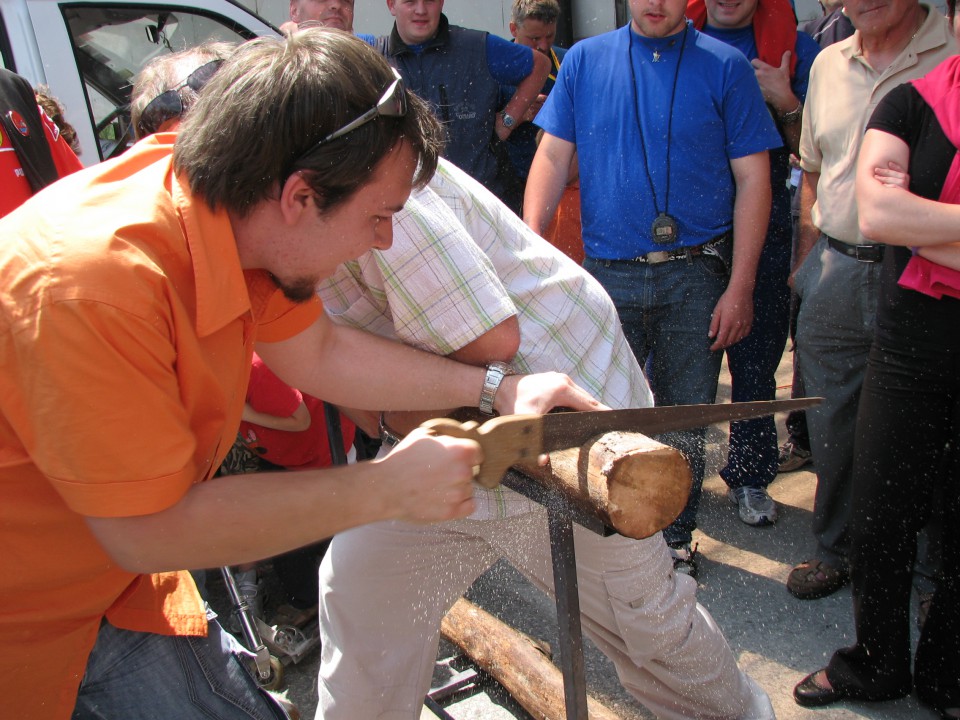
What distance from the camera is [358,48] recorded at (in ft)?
4.91

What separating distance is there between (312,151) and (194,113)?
25 centimetres

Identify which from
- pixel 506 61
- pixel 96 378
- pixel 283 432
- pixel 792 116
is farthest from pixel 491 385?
pixel 506 61

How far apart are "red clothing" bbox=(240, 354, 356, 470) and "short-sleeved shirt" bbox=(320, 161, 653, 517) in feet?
3.27

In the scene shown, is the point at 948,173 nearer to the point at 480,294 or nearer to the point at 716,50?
the point at 716,50

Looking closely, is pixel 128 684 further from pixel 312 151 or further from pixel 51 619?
pixel 312 151

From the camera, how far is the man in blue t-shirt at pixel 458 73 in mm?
4367

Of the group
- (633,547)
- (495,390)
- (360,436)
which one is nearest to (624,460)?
(495,390)

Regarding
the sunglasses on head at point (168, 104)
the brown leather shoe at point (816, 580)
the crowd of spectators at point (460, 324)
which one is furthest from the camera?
the brown leather shoe at point (816, 580)

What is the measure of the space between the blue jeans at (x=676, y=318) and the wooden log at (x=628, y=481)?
1.93 m

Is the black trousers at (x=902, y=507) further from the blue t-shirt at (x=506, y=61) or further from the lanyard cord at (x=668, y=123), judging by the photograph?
the blue t-shirt at (x=506, y=61)

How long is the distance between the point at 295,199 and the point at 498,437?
0.54 m

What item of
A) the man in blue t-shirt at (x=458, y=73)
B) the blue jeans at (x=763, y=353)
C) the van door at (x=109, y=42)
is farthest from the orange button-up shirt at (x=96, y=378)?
the van door at (x=109, y=42)

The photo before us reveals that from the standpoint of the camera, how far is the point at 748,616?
327cm

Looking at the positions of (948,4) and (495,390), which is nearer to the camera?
(495,390)
